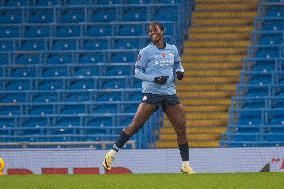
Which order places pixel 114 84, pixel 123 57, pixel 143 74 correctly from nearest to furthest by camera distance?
pixel 143 74, pixel 114 84, pixel 123 57

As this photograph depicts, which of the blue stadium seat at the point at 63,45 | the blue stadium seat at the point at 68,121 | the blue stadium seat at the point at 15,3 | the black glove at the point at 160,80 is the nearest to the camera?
the black glove at the point at 160,80

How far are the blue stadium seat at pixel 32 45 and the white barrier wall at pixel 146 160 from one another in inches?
211

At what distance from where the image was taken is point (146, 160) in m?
16.2

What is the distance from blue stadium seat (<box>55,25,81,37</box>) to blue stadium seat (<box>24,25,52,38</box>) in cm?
23

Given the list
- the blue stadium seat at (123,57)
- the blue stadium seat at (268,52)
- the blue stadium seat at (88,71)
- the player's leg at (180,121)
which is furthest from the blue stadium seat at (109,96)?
the player's leg at (180,121)

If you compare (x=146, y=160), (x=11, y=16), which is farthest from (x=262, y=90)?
(x=11, y=16)

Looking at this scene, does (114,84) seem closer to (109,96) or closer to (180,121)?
(109,96)

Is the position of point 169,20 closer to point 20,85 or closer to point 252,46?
point 252,46

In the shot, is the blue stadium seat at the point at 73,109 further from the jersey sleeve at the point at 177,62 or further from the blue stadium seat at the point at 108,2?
the jersey sleeve at the point at 177,62

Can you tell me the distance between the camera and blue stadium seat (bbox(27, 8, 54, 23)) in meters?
22.3

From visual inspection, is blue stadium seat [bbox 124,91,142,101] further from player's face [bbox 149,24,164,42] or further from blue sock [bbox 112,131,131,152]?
player's face [bbox 149,24,164,42]

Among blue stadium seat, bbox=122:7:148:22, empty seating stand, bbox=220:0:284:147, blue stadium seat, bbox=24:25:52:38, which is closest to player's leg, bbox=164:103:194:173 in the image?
empty seating stand, bbox=220:0:284:147

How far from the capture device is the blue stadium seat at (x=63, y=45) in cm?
2159

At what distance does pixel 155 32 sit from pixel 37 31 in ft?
32.1
